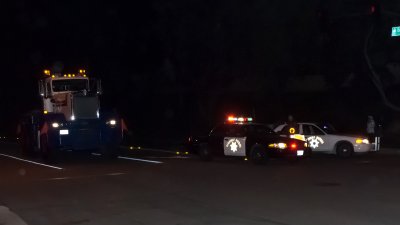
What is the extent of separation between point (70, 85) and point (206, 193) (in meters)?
12.1

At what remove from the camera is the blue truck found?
2156cm

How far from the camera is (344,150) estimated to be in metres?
Answer: 22.5

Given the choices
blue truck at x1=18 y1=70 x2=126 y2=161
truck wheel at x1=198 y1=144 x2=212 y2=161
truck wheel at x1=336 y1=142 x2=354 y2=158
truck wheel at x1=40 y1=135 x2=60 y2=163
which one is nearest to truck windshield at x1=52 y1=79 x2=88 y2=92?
blue truck at x1=18 y1=70 x2=126 y2=161

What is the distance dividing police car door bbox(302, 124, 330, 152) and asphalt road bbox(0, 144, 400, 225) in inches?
105

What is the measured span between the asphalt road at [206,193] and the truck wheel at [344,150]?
249cm

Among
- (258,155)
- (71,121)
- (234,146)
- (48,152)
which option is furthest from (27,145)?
(258,155)

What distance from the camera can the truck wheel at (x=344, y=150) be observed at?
22.4m

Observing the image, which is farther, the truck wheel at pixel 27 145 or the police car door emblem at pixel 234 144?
the truck wheel at pixel 27 145

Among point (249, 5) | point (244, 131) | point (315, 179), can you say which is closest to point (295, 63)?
point (249, 5)

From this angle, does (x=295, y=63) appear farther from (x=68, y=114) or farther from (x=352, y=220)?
(x=352, y=220)

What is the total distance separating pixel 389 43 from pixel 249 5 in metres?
6.92

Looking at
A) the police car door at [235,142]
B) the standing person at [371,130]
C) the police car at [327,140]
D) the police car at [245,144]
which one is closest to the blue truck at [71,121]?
the police car at [245,144]

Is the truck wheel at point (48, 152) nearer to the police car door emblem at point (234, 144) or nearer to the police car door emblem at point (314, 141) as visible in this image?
the police car door emblem at point (234, 144)

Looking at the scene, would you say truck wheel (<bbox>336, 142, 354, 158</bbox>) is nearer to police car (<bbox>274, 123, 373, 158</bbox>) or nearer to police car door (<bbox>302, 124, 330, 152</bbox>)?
police car (<bbox>274, 123, 373, 158</bbox>)
